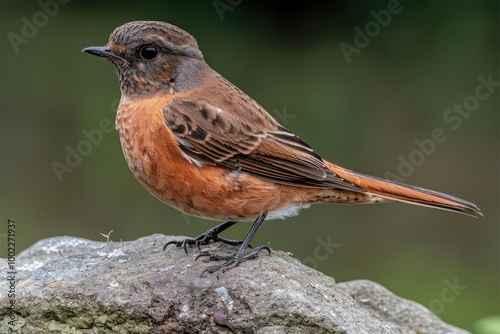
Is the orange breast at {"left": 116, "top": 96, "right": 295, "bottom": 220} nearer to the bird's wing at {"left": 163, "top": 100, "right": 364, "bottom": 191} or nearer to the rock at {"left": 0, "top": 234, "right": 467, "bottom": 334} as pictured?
the bird's wing at {"left": 163, "top": 100, "right": 364, "bottom": 191}

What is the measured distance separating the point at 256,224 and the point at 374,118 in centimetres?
420

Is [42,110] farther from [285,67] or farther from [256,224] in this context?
[256,224]

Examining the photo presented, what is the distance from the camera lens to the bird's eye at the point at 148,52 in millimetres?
6020

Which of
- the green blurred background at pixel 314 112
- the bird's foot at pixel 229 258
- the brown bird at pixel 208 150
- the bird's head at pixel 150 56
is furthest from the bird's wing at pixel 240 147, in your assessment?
the green blurred background at pixel 314 112

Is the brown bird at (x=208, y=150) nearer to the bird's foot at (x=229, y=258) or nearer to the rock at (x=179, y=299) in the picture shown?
the bird's foot at (x=229, y=258)

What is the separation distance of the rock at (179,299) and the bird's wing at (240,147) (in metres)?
0.57

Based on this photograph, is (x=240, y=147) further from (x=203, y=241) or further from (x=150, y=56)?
(x=150, y=56)

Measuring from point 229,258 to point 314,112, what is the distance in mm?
4193

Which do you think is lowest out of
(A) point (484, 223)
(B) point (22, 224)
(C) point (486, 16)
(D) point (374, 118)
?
(B) point (22, 224)

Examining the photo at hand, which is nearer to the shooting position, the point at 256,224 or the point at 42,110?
Result: the point at 256,224

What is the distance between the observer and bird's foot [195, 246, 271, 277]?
545cm

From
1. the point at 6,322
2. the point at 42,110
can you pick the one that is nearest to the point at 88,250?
the point at 6,322

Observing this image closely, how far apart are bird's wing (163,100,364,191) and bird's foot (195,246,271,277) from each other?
53 centimetres

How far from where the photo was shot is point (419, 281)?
9.06 m
